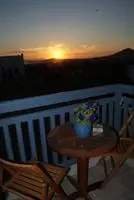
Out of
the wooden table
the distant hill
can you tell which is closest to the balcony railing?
the wooden table

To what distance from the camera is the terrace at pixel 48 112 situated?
2.20 meters

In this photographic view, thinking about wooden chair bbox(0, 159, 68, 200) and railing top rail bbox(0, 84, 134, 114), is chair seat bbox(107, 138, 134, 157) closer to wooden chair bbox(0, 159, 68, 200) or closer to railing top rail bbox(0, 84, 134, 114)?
wooden chair bbox(0, 159, 68, 200)

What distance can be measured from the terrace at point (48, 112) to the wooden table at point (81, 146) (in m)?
0.30

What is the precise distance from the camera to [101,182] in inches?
89.7

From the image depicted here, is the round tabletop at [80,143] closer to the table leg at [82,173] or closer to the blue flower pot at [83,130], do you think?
the blue flower pot at [83,130]

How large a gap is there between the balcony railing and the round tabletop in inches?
13.7

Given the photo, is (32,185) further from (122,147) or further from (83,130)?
(122,147)

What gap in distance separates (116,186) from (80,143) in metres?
0.83

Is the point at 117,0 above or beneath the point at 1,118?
above

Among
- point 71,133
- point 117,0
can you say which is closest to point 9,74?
point 117,0

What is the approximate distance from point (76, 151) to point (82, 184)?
536 millimetres

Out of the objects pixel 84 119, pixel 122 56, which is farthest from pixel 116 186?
pixel 122 56

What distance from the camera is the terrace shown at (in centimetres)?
220

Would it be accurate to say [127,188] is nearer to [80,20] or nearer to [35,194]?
[35,194]
